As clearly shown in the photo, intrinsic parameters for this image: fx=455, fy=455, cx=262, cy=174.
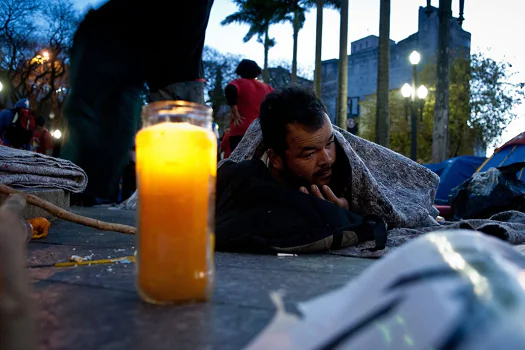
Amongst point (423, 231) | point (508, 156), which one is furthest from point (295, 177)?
point (508, 156)

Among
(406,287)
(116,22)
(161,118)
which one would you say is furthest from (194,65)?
(406,287)

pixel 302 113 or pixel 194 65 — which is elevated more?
pixel 194 65

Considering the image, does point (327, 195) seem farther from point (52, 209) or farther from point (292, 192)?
point (52, 209)

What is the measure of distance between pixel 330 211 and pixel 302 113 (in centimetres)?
65

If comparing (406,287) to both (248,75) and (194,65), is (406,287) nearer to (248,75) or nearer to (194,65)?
(194,65)

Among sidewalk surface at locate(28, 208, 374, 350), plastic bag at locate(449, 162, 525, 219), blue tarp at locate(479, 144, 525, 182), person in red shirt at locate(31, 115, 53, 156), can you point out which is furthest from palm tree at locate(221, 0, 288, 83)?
sidewalk surface at locate(28, 208, 374, 350)

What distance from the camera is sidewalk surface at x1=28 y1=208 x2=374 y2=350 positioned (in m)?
0.84

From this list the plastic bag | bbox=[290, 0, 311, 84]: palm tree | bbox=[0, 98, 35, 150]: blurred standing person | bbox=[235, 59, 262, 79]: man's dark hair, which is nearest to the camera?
the plastic bag

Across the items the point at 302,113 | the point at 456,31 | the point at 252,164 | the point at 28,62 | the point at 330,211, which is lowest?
the point at 330,211

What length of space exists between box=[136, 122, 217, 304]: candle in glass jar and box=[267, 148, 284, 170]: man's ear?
174 cm

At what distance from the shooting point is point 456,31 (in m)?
35.2

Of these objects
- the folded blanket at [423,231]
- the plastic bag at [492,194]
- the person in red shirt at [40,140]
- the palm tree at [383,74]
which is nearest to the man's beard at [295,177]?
the folded blanket at [423,231]

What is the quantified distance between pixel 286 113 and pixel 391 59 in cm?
3960

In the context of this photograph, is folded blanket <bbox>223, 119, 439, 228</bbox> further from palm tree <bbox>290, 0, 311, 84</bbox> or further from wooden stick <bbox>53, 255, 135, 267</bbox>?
palm tree <bbox>290, 0, 311, 84</bbox>
